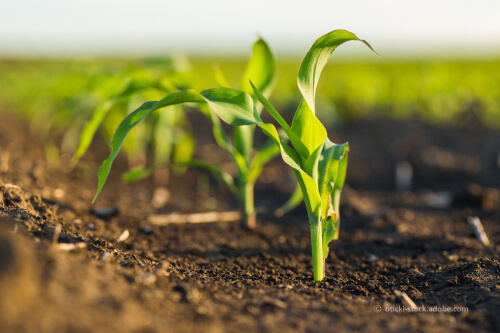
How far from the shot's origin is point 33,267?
1.10 meters

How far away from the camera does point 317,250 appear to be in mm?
1699

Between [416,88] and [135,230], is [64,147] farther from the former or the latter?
[416,88]

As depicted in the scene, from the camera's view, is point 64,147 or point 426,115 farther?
point 426,115

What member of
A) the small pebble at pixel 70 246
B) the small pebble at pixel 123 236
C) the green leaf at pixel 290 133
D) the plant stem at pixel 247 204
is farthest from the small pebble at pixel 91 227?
the green leaf at pixel 290 133

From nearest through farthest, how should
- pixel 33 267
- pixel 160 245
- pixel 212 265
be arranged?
pixel 33 267
pixel 212 265
pixel 160 245

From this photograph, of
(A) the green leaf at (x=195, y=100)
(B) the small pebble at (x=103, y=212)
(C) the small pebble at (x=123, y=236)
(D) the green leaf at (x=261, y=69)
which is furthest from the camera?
(B) the small pebble at (x=103, y=212)

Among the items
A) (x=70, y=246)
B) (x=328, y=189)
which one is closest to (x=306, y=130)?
(x=328, y=189)

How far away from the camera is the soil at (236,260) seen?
113cm

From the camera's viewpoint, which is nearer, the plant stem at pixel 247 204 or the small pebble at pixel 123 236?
the small pebble at pixel 123 236

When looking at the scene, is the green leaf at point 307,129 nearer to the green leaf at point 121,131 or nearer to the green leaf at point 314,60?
the green leaf at point 314,60

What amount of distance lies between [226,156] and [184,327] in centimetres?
394

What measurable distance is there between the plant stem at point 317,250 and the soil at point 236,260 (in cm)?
→ 5

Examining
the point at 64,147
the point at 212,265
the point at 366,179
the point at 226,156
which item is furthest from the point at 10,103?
the point at 212,265

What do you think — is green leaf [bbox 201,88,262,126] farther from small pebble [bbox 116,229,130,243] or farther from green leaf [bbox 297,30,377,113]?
small pebble [bbox 116,229,130,243]
